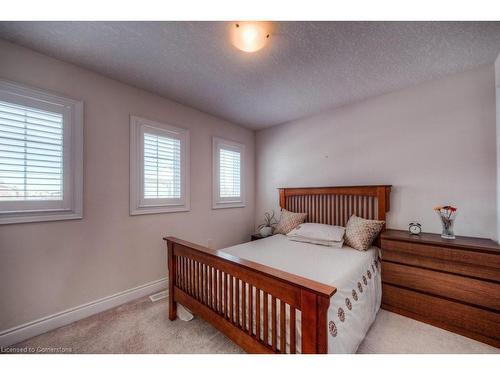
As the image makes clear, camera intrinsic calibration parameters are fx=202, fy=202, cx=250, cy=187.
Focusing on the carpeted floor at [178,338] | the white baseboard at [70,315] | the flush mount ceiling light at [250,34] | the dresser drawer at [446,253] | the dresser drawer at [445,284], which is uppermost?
the flush mount ceiling light at [250,34]

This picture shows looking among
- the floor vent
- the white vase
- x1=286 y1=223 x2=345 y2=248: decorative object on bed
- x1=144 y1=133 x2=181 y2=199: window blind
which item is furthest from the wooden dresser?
x1=144 y1=133 x2=181 y2=199: window blind

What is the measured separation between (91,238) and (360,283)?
2.56 m

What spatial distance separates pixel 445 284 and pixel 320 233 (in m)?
1.12

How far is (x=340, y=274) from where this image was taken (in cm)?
156

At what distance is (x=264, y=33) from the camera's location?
147 centimetres

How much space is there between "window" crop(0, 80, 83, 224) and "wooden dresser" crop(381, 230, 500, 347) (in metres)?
3.16

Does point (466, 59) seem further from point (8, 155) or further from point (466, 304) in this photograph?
point (8, 155)

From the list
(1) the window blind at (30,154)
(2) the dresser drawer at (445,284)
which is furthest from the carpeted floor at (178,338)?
→ (1) the window blind at (30,154)

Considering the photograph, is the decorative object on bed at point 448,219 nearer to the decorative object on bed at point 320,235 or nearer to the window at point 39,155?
the decorative object on bed at point 320,235

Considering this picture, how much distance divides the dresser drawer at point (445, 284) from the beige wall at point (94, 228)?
7.92 feet

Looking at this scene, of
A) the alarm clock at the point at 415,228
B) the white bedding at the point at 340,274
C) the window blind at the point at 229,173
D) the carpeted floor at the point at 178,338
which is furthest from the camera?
the window blind at the point at 229,173

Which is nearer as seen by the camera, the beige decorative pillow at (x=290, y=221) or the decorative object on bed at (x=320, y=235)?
the decorative object on bed at (x=320, y=235)

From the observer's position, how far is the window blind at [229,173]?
335 cm

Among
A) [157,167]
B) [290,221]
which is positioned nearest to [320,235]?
[290,221]
